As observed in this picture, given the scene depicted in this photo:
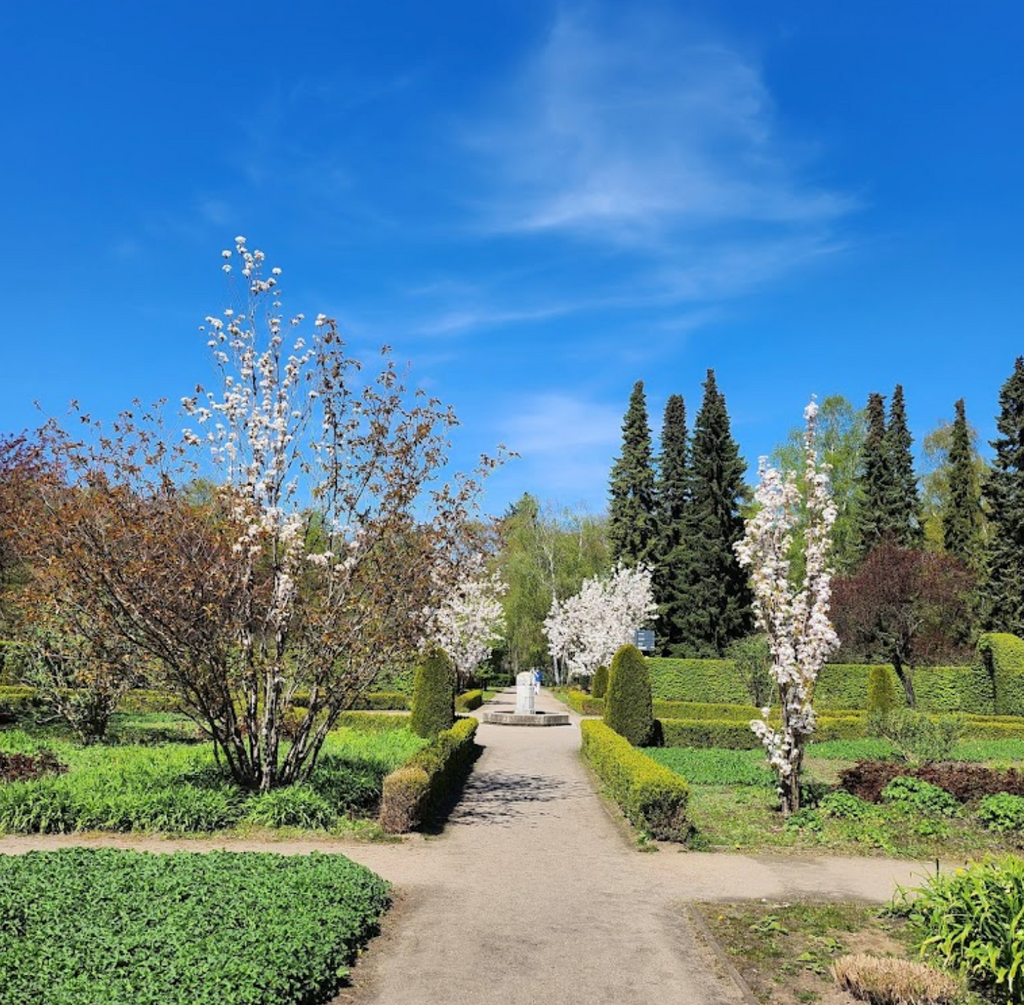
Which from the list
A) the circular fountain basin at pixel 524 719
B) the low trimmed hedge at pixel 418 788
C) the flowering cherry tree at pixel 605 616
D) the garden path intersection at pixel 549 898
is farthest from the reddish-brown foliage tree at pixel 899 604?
the garden path intersection at pixel 549 898

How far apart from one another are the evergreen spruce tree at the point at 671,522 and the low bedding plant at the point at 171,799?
98.2ft

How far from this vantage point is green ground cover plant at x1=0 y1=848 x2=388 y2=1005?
4.61 metres

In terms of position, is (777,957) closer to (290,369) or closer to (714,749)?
(290,369)

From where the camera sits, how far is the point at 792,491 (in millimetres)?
11195

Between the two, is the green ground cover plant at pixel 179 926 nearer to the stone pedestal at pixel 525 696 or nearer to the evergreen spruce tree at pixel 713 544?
the stone pedestal at pixel 525 696

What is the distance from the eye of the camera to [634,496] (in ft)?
145

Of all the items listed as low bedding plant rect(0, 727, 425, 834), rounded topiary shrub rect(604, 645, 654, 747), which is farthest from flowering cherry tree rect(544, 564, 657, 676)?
low bedding plant rect(0, 727, 425, 834)

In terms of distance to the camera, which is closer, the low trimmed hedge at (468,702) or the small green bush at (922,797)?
the small green bush at (922,797)

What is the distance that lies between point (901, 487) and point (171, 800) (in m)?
37.8

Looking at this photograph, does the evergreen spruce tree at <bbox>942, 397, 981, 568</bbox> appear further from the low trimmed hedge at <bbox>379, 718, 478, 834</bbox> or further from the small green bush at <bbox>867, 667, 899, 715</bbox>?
the low trimmed hedge at <bbox>379, 718, 478, 834</bbox>

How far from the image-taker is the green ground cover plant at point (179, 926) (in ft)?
15.1

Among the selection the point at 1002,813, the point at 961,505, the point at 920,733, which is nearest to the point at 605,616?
the point at 961,505

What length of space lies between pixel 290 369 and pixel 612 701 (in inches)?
426

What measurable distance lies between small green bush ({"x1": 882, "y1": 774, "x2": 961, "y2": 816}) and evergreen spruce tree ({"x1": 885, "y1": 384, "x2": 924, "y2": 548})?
2768 cm
